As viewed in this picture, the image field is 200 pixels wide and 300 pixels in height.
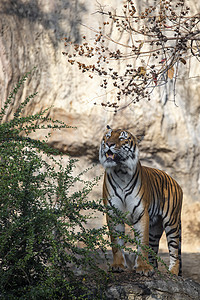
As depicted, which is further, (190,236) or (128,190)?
(190,236)

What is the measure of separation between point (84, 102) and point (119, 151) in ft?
9.65

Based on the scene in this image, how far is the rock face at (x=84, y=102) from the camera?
22.2 ft

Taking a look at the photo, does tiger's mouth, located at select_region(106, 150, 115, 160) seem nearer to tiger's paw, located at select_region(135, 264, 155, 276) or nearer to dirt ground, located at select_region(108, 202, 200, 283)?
tiger's paw, located at select_region(135, 264, 155, 276)

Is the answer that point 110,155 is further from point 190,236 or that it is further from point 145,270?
point 190,236

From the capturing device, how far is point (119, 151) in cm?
406

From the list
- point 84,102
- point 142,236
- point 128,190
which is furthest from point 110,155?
point 84,102

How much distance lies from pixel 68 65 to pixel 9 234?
4171 millimetres

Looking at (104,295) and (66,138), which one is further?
(66,138)

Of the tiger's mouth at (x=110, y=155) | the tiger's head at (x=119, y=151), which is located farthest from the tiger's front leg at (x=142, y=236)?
the tiger's mouth at (x=110, y=155)

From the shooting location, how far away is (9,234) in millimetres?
3225

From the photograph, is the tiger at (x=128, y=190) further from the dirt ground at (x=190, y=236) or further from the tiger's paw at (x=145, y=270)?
the dirt ground at (x=190, y=236)

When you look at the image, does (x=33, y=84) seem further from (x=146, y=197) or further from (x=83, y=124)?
(x=146, y=197)

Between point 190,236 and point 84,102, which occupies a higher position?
point 84,102

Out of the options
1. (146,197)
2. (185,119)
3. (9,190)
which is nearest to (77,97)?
(185,119)
